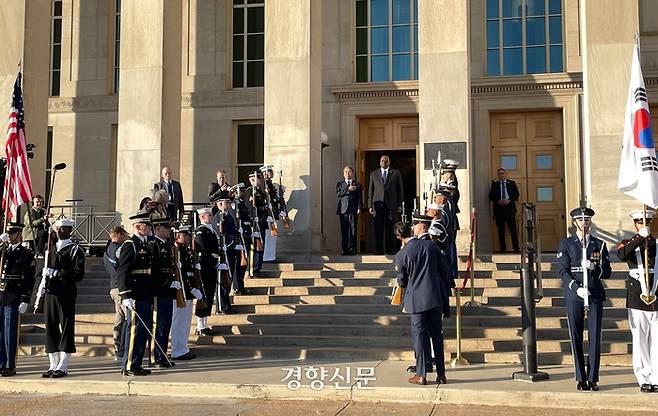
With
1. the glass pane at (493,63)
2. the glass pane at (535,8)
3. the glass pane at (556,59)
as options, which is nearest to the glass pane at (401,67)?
the glass pane at (493,63)

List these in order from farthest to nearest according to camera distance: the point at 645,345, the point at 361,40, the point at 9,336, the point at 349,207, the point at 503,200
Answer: the point at 361,40 < the point at 503,200 < the point at 349,207 < the point at 9,336 < the point at 645,345

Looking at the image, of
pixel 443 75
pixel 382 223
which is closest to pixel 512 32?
pixel 443 75

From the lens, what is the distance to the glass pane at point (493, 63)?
1894 cm

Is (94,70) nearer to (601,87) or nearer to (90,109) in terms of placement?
(90,109)

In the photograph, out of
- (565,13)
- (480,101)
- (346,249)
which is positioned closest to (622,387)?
(346,249)

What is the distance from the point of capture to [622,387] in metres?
8.49

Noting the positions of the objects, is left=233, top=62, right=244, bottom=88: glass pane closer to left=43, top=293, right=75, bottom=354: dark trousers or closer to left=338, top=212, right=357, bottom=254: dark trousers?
left=338, top=212, right=357, bottom=254: dark trousers

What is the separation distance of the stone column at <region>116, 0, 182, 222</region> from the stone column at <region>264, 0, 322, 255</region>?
2.48 metres

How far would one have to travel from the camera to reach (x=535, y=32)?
61.8 ft

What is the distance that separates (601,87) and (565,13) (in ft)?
15.3

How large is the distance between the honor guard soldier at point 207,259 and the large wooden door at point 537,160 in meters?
9.27

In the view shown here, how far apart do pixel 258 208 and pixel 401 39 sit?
25.3ft

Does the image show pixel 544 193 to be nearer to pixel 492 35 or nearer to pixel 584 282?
pixel 492 35

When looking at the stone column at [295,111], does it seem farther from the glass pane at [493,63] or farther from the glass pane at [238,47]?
the glass pane at [493,63]
